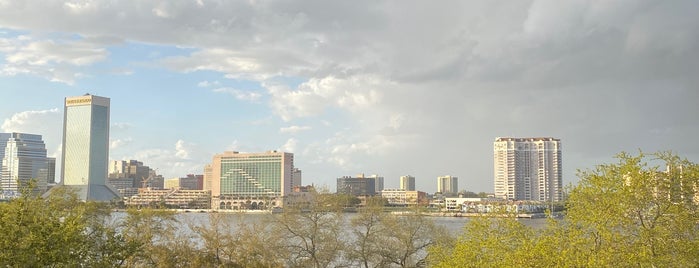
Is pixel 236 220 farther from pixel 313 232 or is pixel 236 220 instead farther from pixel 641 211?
pixel 641 211

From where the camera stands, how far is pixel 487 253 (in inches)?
720

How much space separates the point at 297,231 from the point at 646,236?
1608 centimetres

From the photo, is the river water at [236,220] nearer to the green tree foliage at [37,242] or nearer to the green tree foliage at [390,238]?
the green tree foliage at [390,238]

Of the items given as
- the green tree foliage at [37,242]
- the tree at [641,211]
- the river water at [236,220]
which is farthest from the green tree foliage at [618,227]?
the green tree foliage at [37,242]

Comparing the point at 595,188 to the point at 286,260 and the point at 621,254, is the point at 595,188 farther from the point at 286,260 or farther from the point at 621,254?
the point at 286,260

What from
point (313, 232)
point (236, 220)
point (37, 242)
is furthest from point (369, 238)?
point (37, 242)

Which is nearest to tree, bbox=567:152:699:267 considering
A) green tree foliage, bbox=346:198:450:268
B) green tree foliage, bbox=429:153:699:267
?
green tree foliage, bbox=429:153:699:267

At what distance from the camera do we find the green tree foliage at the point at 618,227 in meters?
16.8

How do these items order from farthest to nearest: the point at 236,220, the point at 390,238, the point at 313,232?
the point at 236,220 < the point at 390,238 < the point at 313,232

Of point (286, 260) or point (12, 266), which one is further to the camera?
point (286, 260)

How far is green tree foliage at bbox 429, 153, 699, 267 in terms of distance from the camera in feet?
55.2

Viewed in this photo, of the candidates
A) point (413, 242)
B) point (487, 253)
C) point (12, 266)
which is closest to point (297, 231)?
point (413, 242)

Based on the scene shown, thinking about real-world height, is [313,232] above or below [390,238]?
above

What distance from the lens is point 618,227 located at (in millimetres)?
19547
